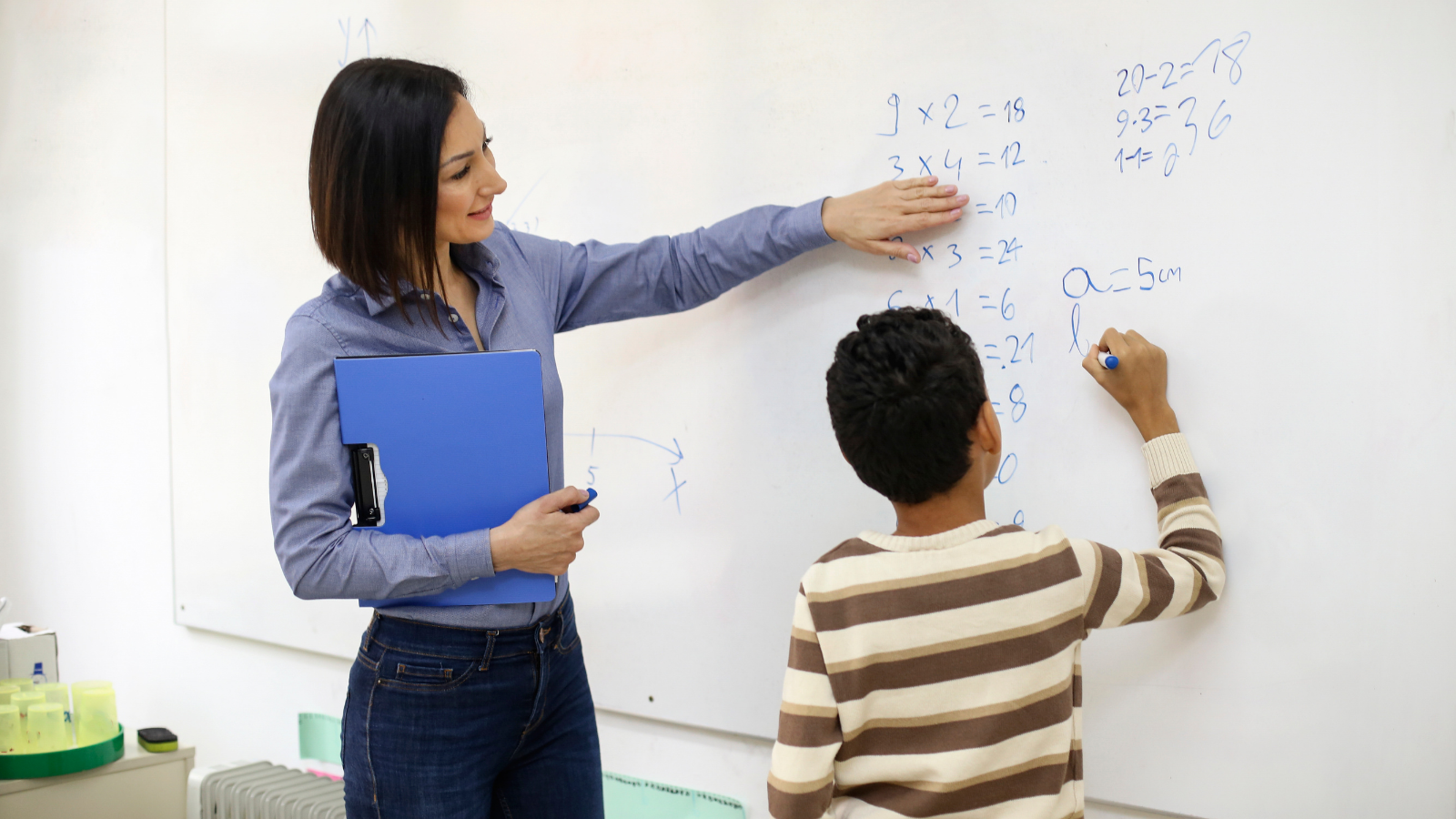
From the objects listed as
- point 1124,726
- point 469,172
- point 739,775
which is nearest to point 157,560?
point 739,775

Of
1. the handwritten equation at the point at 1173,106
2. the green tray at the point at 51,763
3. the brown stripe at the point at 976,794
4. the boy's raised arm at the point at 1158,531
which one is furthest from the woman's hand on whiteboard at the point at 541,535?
the green tray at the point at 51,763

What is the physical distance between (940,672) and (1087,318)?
0.48 meters

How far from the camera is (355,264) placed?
97 centimetres

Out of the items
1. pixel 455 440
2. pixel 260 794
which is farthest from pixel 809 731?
pixel 260 794

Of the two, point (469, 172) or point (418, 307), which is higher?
point (469, 172)

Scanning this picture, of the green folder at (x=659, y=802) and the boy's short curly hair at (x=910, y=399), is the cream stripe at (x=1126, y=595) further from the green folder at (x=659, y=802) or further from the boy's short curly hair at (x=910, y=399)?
the green folder at (x=659, y=802)

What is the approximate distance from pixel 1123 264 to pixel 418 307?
743 mm

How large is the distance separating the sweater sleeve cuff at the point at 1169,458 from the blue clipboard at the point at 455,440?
0.63 metres

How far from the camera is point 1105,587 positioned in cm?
85

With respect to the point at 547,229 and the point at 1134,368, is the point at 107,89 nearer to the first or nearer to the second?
the point at 547,229

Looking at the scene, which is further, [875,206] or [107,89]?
[107,89]

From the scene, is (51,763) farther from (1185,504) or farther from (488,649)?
(1185,504)

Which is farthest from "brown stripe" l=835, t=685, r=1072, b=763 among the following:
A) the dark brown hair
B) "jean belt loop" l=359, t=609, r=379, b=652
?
the dark brown hair

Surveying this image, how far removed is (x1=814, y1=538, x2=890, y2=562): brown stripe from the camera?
0.84m
